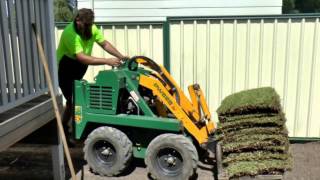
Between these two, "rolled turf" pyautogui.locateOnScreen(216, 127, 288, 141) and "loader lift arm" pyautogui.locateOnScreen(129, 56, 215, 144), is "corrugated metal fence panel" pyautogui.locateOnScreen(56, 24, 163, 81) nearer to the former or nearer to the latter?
"loader lift arm" pyautogui.locateOnScreen(129, 56, 215, 144)

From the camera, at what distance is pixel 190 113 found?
16.4ft

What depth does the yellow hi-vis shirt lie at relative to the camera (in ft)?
16.9

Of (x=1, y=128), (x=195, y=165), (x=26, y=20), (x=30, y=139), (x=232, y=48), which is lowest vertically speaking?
(x=195, y=165)

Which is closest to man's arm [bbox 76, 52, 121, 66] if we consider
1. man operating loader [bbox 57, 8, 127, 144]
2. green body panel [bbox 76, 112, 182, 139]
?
man operating loader [bbox 57, 8, 127, 144]

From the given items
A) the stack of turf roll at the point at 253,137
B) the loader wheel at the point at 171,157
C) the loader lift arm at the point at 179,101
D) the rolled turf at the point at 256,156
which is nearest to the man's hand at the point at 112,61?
the loader lift arm at the point at 179,101

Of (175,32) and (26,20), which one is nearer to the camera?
(26,20)

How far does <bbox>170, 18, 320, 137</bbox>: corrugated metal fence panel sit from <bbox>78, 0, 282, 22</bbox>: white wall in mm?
2340

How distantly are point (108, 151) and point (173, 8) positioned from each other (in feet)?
13.7

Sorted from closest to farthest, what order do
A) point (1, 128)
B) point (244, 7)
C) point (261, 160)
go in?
1. point (1, 128)
2. point (261, 160)
3. point (244, 7)

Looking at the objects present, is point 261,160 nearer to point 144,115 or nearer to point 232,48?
point 144,115

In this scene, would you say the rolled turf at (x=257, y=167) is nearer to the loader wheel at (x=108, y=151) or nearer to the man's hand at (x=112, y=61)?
the loader wheel at (x=108, y=151)

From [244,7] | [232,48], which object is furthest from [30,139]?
[244,7]

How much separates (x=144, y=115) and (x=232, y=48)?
192 centimetres

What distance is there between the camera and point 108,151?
504 centimetres
